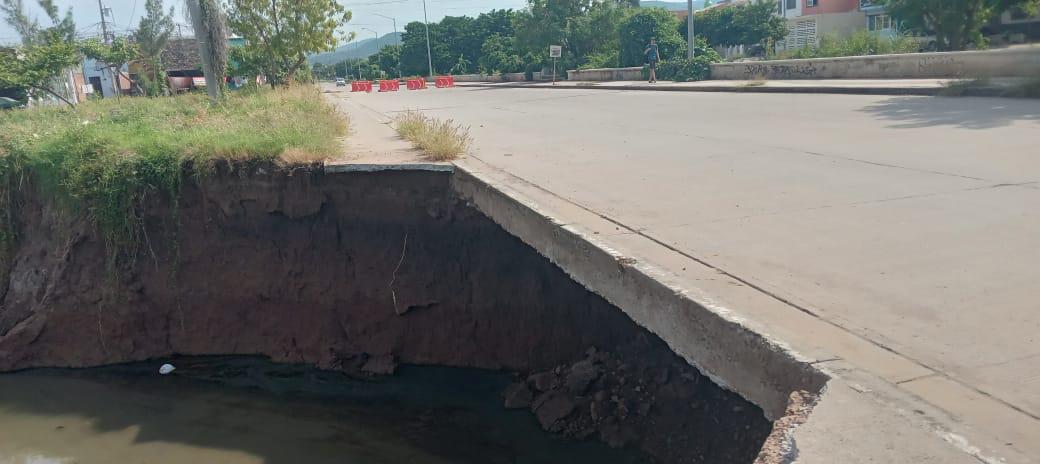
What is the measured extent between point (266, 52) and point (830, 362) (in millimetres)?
28673

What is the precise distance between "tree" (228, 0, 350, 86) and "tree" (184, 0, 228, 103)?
4007 mm

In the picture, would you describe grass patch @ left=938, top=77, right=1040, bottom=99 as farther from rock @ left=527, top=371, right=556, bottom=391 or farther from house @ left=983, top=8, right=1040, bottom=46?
house @ left=983, top=8, right=1040, bottom=46

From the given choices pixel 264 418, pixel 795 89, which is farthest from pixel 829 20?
pixel 264 418

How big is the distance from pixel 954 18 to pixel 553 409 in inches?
1093

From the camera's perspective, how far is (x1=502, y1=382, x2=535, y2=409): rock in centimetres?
833

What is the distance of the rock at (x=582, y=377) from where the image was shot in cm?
771

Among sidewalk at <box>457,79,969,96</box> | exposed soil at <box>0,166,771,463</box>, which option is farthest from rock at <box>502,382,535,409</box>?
sidewalk at <box>457,79,969,96</box>

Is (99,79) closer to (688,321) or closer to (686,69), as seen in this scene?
(686,69)

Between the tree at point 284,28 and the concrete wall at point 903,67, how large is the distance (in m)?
14.2

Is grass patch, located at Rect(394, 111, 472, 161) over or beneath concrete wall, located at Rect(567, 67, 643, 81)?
beneath

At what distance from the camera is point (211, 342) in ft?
35.9

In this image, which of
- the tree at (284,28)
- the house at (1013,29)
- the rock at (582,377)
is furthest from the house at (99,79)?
the rock at (582,377)

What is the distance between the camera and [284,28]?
2867 centimetres

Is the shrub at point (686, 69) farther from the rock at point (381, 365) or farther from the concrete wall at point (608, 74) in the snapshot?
the rock at point (381, 365)
